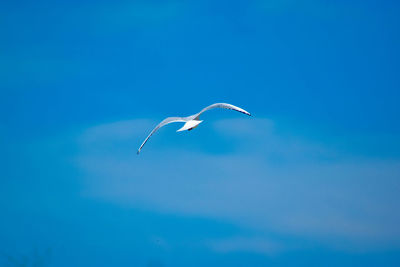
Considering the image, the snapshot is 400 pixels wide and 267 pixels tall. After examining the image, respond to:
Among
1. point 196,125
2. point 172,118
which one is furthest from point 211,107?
point 172,118

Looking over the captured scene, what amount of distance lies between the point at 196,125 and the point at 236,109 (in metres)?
0.79

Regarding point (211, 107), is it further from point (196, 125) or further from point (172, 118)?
point (172, 118)

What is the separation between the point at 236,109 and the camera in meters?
7.48

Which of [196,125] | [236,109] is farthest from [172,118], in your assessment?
[236,109]

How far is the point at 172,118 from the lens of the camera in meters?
8.66

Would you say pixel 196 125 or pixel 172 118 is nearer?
pixel 196 125

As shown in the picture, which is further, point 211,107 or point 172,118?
point 172,118

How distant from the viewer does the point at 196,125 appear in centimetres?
794

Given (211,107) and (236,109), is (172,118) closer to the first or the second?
(211,107)

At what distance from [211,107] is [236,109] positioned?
576 mm

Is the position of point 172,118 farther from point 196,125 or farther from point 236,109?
point 236,109

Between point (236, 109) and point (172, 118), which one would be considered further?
point (172, 118)

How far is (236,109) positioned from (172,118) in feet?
5.10
